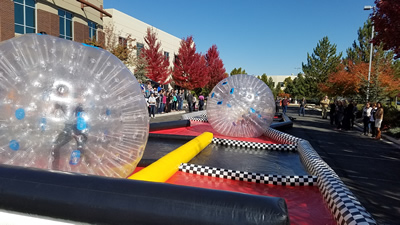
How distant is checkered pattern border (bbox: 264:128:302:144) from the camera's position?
286 inches

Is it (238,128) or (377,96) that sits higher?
(377,96)

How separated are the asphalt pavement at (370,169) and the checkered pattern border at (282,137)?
868 millimetres

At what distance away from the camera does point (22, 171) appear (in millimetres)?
2154

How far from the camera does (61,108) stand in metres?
2.51

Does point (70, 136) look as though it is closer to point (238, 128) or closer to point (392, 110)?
point (238, 128)

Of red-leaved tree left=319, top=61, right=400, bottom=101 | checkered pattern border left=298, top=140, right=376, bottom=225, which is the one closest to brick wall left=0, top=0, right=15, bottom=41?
checkered pattern border left=298, top=140, right=376, bottom=225

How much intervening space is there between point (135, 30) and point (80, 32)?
25.5ft

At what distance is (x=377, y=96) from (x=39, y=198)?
57.9ft

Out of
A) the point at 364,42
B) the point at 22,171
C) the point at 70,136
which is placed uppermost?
the point at 364,42

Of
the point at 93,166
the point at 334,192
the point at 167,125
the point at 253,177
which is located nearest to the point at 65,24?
the point at 167,125

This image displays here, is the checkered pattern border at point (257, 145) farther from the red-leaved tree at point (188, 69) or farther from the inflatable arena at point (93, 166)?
the red-leaved tree at point (188, 69)

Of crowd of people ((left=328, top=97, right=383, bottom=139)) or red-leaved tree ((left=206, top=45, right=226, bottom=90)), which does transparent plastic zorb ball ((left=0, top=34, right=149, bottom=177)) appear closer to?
crowd of people ((left=328, top=97, right=383, bottom=139))

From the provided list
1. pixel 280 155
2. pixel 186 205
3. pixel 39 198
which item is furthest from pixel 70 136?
pixel 280 155

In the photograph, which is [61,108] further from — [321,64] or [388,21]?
[321,64]
